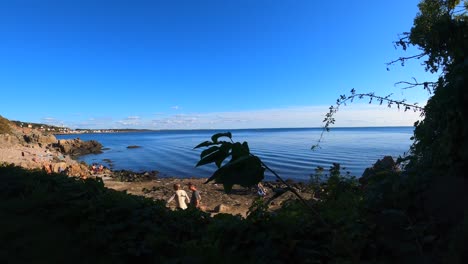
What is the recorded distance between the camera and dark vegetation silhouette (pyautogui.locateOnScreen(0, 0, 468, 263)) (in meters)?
2.82

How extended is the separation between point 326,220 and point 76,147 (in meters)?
70.8

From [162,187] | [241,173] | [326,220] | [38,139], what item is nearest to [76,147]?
[38,139]

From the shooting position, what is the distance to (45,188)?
25.5 feet

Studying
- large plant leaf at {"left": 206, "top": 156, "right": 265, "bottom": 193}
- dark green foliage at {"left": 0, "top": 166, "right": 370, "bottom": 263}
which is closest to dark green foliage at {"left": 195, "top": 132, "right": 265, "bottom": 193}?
large plant leaf at {"left": 206, "top": 156, "right": 265, "bottom": 193}

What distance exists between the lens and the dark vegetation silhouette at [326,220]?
2.82 metres

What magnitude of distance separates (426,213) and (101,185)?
22.3 feet

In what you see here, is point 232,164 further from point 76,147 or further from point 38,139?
point 76,147

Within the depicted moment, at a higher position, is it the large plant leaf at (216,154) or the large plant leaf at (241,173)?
the large plant leaf at (216,154)

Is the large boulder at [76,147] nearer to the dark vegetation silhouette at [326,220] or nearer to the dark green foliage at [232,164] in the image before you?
the dark vegetation silhouette at [326,220]

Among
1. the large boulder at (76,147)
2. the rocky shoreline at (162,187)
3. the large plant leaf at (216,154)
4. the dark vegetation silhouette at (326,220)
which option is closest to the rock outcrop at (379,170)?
the dark vegetation silhouette at (326,220)

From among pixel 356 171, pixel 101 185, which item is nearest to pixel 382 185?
pixel 101 185

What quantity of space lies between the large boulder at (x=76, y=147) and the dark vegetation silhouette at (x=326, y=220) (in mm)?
59302

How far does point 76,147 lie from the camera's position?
2581 inches

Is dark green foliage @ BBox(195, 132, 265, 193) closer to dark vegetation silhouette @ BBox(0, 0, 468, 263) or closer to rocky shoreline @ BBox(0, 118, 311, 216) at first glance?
dark vegetation silhouette @ BBox(0, 0, 468, 263)
